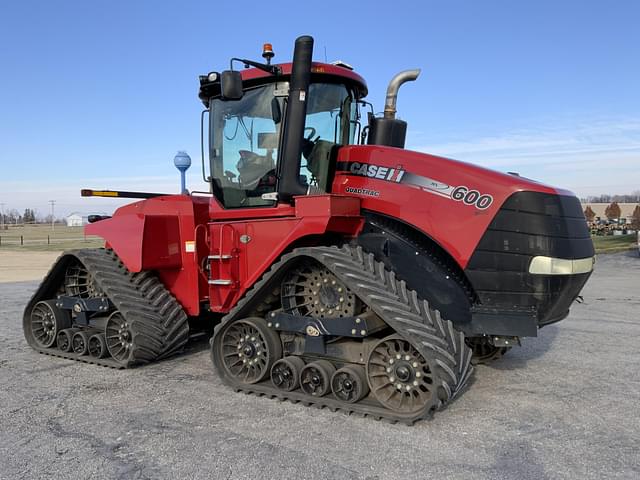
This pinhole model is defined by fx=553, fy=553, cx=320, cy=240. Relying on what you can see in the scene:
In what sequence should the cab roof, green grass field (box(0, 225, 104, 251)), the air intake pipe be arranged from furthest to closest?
green grass field (box(0, 225, 104, 251)) → the air intake pipe → the cab roof

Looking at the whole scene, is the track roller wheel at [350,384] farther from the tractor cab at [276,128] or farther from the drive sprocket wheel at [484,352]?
the drive sprocket wheel at [484,352]

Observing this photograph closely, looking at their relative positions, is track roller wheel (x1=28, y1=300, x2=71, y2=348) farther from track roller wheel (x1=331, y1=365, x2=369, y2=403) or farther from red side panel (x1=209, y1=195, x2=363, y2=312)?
track roller wheel (x1=331, y1=365, x2=369, y2=403)

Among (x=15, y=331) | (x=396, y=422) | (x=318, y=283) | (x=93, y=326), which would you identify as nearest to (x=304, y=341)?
(x=318, y=283)

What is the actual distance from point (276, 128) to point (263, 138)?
21 cm

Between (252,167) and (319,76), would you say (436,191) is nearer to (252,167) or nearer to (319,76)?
(319,76)

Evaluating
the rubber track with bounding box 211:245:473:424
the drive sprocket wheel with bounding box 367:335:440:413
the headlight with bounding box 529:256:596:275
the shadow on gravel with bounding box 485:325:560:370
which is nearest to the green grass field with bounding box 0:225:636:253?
the shadow on gravel with bounding box 485:325:560:370

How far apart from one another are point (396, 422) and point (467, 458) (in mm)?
723

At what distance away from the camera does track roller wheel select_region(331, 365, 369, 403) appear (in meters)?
4.58

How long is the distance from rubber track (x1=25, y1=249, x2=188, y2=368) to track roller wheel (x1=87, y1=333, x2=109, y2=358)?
3.8 inches

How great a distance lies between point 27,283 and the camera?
16766mm

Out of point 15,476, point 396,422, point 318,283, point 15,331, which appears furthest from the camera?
point 15,331

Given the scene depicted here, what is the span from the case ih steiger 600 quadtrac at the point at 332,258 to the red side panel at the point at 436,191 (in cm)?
1

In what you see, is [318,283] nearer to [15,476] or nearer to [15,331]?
[15,476]

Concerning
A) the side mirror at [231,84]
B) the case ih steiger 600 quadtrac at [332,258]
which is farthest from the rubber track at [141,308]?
the side mirror at [231,84]
